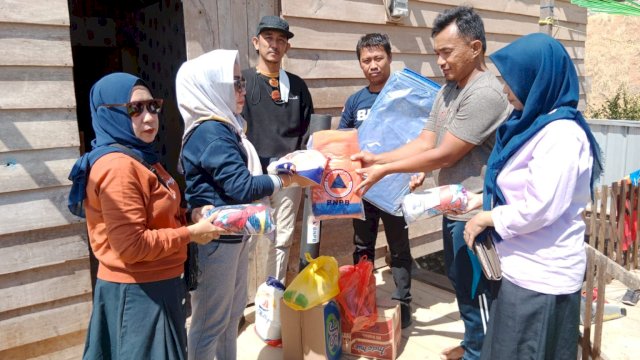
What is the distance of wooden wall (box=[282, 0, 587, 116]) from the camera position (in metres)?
3.66

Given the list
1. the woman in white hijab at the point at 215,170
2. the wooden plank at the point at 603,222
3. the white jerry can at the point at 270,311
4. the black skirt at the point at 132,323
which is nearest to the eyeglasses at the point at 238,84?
the woman in white hijab at the point at 215,170

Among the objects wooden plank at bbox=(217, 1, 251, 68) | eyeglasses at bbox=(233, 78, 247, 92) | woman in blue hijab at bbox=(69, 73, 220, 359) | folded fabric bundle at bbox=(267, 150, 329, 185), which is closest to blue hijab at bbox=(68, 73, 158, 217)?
woman in blue hijab at bbox=(69, 73, 220, 359)

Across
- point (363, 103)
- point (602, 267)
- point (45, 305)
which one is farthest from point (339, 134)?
point (45, 305)

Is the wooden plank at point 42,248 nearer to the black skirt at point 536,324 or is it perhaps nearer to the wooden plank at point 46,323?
the wooden plank at point 46,323

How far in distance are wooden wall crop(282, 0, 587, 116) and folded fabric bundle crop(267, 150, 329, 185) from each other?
145cm

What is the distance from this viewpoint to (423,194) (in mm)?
2180

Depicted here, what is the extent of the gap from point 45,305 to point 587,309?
2.96 metres

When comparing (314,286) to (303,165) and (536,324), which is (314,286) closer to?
(303,165)

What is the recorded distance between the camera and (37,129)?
2666 millimetres

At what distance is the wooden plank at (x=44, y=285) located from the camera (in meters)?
2.68

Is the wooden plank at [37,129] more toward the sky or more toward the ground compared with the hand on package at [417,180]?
more toward the sky

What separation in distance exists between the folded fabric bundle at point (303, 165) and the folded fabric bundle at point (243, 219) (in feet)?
1.08

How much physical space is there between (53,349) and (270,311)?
4.36 feet

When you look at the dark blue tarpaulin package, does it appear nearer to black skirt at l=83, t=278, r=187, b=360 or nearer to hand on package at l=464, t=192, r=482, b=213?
hand on package at l=464, t=192, r=482, b=213
